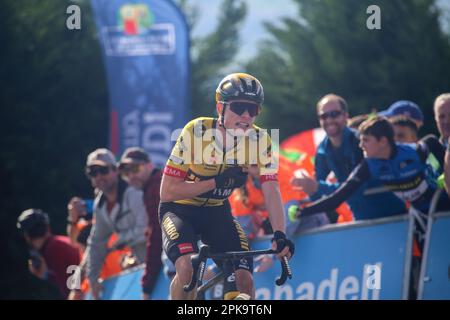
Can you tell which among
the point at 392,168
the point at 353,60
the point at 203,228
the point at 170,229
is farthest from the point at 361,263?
the point at 353,60

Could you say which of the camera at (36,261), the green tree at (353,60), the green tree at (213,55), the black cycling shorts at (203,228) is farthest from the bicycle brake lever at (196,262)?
the green tree at (213,55)

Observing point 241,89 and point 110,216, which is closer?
point 241,89

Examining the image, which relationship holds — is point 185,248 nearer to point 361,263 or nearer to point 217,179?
point 217,179

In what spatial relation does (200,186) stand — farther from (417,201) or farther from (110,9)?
(110,9)

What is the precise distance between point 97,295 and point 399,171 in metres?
3.85

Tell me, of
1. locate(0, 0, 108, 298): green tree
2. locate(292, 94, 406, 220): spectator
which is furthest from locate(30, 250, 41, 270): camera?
locate(0, 0, 108, 298): green tree

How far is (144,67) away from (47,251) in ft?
15.1

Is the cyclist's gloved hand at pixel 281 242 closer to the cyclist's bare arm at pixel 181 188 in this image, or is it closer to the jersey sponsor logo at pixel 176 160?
the cyclist's bare arm at pixel 181 188

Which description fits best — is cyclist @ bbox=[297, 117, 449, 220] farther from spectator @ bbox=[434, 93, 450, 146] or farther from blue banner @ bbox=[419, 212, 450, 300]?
spectator @ bbox=[434, 93, 450, 146]

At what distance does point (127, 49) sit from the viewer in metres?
15.0

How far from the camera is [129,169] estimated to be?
9.88 metres

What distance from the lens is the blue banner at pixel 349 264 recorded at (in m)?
8.23

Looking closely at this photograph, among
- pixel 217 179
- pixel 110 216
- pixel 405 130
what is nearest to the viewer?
pixel 217 179
